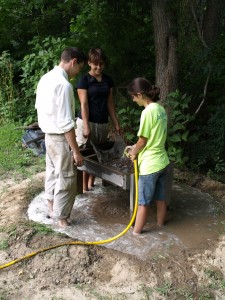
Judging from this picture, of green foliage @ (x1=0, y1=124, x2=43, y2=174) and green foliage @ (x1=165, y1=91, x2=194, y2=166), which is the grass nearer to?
green foliage @ (x1=0, y1=124, x2=43, y2=174)

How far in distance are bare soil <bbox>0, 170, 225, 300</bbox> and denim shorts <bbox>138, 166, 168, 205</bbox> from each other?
57 cm

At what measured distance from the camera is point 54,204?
380 cm

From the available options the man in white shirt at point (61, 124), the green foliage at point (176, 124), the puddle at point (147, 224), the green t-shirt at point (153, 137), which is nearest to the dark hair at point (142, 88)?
the green t-shirt at point (153, 137)

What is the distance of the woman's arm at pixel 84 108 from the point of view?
4160mm

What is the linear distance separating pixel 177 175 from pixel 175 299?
101 inches

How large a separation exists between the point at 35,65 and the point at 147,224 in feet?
15.9

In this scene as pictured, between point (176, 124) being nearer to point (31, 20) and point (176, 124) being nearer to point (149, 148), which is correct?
point (149, 148)

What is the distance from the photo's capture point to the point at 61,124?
11.2ft

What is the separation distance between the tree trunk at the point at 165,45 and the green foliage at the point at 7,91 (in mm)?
3493

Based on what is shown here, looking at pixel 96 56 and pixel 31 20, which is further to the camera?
pixel 31 20

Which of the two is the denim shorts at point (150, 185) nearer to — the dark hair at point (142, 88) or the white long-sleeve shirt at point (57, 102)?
the dark hair at point (142, 88)

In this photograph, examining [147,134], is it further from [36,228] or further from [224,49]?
[224,49]

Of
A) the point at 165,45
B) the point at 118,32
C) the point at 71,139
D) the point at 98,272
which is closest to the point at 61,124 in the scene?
the point at 71,139

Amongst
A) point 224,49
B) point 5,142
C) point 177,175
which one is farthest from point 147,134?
point 5,142
